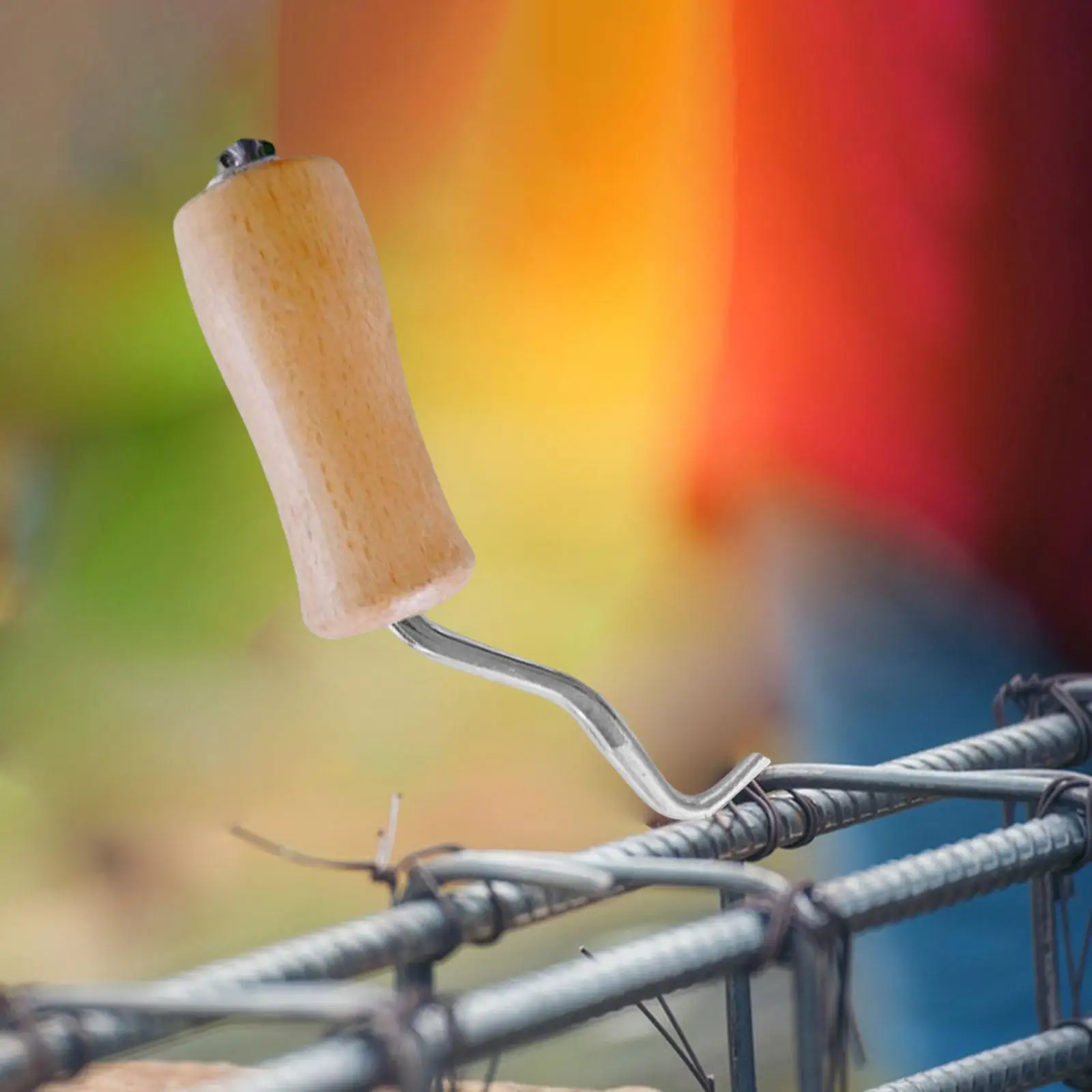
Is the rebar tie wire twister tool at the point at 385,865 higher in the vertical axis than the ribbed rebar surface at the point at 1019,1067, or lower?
higher

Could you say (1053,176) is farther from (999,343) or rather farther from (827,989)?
(827,989)

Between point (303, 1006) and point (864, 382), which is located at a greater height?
point (864, 382)

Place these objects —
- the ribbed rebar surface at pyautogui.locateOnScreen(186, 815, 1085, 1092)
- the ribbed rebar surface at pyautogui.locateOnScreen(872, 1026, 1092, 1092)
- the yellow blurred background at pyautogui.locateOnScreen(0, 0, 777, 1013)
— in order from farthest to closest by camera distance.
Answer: the yellow blurred background at pyautogui.locateOnScreen(0, 0, 777, 1013) → the ribbed rebar surface at pyautogui.locateOnScreen(872, 1026, 1092, 1092) → the ribbed rebar surface at pyautogui.locateOnScreen(186, 815, 1085, 1092)

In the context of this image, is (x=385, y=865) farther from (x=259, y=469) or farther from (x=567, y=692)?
(x=259, y=469)

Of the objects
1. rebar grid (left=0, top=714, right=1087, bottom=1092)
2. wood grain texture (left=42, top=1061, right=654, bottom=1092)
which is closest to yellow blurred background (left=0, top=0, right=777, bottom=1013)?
wood grain texture (left=42, top=1061, right=654, bottom=1092)

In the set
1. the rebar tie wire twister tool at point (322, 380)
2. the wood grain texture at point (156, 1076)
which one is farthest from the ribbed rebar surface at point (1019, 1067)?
the wood grain texture at point (156, 1076)

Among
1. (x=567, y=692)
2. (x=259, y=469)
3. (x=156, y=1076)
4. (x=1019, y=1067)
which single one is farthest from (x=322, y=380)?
(x=156, y=1076)

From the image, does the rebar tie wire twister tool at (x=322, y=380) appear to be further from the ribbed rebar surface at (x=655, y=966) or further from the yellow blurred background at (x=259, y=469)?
the yellow blurred background at (x=259, y=469)

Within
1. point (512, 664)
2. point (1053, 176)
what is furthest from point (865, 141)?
point (512, 664)

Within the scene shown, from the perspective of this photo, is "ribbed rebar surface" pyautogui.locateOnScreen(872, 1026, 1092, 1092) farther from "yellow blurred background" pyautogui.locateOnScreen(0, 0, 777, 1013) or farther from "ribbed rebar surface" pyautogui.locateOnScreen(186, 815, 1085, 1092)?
"yellow blurred background" pyautogui.locateOnScreen(0, 0, 777, 1013)
